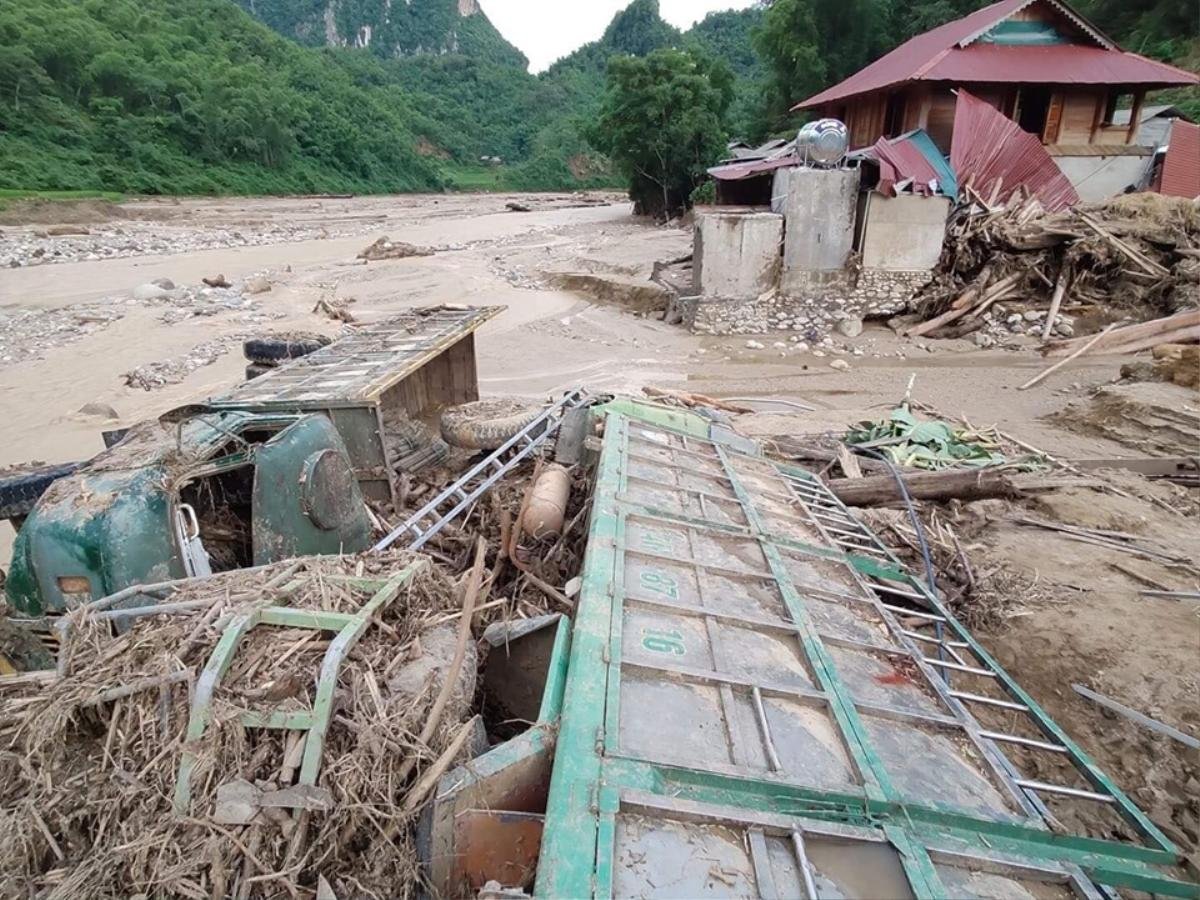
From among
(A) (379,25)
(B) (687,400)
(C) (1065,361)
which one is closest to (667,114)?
(C) (1065,361)

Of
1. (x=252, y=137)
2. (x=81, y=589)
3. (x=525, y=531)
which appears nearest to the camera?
(x=81, y=589)

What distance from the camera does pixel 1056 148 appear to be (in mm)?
18938

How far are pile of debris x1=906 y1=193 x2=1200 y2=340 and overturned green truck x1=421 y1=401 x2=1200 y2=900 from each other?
1258cm

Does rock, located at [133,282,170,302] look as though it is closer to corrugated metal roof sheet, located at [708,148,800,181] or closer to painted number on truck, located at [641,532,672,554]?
corrugated metal roof sheet, located at [708,148,800,181]

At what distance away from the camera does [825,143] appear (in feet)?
47.4

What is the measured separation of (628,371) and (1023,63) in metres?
15.9

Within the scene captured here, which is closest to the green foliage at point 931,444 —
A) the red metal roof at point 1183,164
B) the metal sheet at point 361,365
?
the metal sheet at point 361,365

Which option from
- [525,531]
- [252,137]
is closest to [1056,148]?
[525,531]

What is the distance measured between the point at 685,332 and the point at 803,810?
14235 millimetres

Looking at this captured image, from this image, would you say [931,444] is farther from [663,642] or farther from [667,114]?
[667,114]

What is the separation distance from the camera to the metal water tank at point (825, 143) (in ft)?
47.4

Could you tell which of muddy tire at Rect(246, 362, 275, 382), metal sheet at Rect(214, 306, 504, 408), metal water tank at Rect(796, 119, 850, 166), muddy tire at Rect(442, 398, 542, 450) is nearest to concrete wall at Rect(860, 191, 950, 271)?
metal water tank at Rect(796, 119, 850, 166)

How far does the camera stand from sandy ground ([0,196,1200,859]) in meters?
5.14

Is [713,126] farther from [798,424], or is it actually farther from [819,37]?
[798,424]
